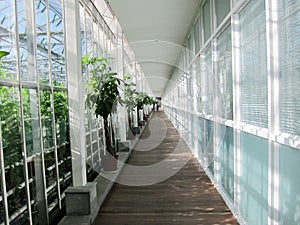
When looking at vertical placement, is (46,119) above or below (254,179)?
above

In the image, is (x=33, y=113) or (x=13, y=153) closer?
(x=13, y=153)

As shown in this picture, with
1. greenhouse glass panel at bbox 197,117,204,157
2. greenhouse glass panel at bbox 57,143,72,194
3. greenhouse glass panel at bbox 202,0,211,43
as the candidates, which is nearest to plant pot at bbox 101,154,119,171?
greenhouse glass panel at bbox 57,143,72,194

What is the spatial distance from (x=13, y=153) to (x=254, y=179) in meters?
2.08

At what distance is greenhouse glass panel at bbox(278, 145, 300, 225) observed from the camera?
5.38 feet

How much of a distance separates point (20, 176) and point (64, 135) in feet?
4.04

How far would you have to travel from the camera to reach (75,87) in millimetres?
3148

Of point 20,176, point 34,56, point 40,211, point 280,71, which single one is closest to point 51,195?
point 40,211

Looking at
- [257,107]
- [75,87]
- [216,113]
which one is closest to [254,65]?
[257,107]

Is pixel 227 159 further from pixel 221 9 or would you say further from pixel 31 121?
pixel 31 121

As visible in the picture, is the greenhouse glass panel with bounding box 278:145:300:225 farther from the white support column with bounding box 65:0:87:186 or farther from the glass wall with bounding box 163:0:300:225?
the white support column with bounding box 65:0:87:186

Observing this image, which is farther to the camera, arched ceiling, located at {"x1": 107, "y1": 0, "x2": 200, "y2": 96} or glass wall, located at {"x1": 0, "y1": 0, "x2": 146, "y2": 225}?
arched ceiling, located at {"x1": 107, "y1": 0, "x2": 200, "y2": 96}

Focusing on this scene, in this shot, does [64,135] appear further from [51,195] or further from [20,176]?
[20,176]

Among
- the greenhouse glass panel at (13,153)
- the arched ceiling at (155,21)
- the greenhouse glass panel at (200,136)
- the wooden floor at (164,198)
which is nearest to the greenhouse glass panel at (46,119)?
the greenhouse glass panel at (13,153)

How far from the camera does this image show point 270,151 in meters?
1.96
